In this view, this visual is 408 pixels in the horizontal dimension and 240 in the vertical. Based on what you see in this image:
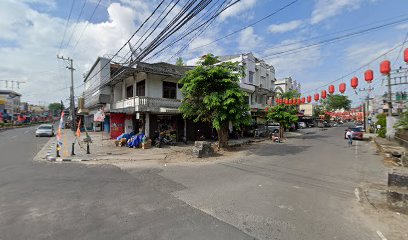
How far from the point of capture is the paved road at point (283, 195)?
436cm

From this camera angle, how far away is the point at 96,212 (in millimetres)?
5000

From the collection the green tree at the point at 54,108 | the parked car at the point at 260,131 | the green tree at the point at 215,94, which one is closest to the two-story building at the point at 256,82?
the parked car at the point at 260,131

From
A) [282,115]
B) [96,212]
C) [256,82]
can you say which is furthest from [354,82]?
[256,82]

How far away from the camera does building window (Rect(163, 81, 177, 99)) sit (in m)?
18.8

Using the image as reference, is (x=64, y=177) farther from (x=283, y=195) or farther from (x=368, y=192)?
(x=368, y=192)

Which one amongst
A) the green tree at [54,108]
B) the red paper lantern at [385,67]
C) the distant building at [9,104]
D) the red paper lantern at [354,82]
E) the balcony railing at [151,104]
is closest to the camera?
the red paper lantern at [385,67]

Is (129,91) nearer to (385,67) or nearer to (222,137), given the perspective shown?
(222,137)

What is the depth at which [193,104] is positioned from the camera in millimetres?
14484

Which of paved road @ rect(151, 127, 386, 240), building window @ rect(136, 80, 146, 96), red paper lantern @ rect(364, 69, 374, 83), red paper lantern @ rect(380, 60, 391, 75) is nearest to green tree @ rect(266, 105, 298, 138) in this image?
paved road @ rect(151, 127, 386, 240)

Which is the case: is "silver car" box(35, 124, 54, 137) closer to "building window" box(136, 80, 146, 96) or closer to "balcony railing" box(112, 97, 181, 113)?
"balcony railing" box(112, 97, 181, 113)

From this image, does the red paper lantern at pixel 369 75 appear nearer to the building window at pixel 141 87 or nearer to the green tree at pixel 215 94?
the green tree at pixel 215 94

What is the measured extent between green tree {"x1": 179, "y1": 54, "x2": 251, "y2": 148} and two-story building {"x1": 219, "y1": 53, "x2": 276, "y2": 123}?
11.8 m

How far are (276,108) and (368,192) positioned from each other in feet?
63.8

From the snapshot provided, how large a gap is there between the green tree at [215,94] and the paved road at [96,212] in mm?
7097
